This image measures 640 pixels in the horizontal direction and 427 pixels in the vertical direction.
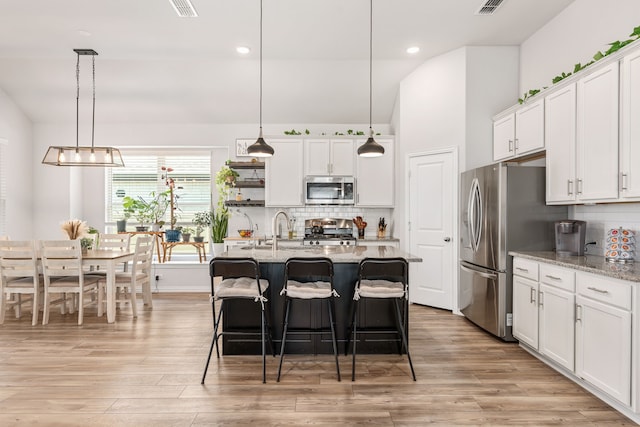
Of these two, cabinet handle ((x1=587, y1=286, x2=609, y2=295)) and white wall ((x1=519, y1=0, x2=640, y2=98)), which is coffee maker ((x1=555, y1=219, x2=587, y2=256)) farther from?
white wall ((x1=519, y1=0, x2=640, y2=98))

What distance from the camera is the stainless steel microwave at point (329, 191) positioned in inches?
251

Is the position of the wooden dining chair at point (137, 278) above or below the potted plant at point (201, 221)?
below

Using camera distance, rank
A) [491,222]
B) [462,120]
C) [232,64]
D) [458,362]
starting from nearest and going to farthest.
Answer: [458,362] → [491,222] → [462,120] → [232,64]

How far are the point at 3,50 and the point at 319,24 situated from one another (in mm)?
4202

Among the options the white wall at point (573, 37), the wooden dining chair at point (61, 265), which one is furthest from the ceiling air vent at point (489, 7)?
the wooden dining chair at point (61, 265)

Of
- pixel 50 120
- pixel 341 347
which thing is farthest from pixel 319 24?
pixel 50 120

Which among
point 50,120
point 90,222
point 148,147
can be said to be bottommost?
point 90,222

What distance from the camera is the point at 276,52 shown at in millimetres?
5289

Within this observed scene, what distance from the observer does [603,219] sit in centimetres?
357

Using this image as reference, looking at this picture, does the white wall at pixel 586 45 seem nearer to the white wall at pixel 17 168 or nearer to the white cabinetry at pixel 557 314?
the white cabinetry at pixel 557 314

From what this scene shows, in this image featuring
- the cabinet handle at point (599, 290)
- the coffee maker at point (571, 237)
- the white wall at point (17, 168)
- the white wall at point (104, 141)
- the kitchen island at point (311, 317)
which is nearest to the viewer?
the cabinet handle at point (599, 290)

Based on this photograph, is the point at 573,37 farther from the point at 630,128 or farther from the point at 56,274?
the point at 56,274

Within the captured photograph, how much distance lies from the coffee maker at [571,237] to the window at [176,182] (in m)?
5.42

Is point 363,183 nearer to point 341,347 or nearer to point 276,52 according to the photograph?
point 276,52
